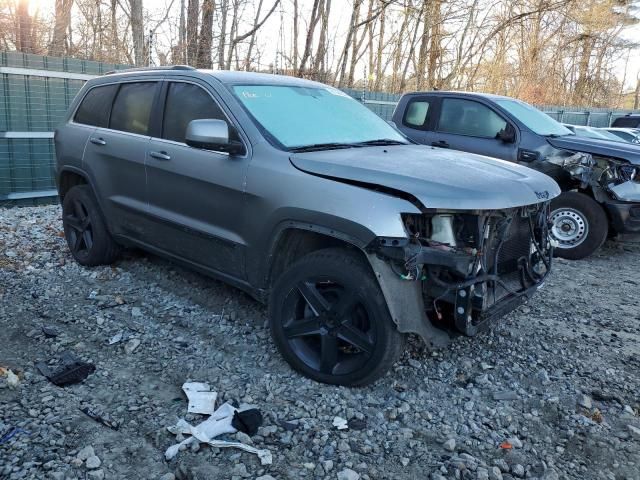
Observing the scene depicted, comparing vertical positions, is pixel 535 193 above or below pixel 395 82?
A: below

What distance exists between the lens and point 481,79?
76.8 feet

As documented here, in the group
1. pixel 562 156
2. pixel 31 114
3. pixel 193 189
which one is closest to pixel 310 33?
pixel 31 114

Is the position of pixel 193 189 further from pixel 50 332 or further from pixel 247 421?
pixel 247 421

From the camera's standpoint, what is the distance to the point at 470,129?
301 inches

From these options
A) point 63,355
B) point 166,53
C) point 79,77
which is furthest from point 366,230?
point 166,53

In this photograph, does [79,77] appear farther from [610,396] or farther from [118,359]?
[610,396]

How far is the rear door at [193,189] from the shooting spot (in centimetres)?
377

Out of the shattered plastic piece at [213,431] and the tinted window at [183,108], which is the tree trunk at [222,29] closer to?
the tinted window at [183,108]

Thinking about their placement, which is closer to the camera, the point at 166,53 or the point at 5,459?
the point at 5,459

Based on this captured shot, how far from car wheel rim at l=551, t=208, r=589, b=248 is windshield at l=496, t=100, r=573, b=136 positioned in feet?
3.76

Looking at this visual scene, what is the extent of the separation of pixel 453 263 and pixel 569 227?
4.44 meters

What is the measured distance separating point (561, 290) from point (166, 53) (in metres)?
11.6

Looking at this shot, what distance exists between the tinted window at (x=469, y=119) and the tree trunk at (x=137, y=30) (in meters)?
8.41

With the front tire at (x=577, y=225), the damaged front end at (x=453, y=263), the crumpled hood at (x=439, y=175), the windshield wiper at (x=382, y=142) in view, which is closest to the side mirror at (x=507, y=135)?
the front tire at (x=577, y=225)
